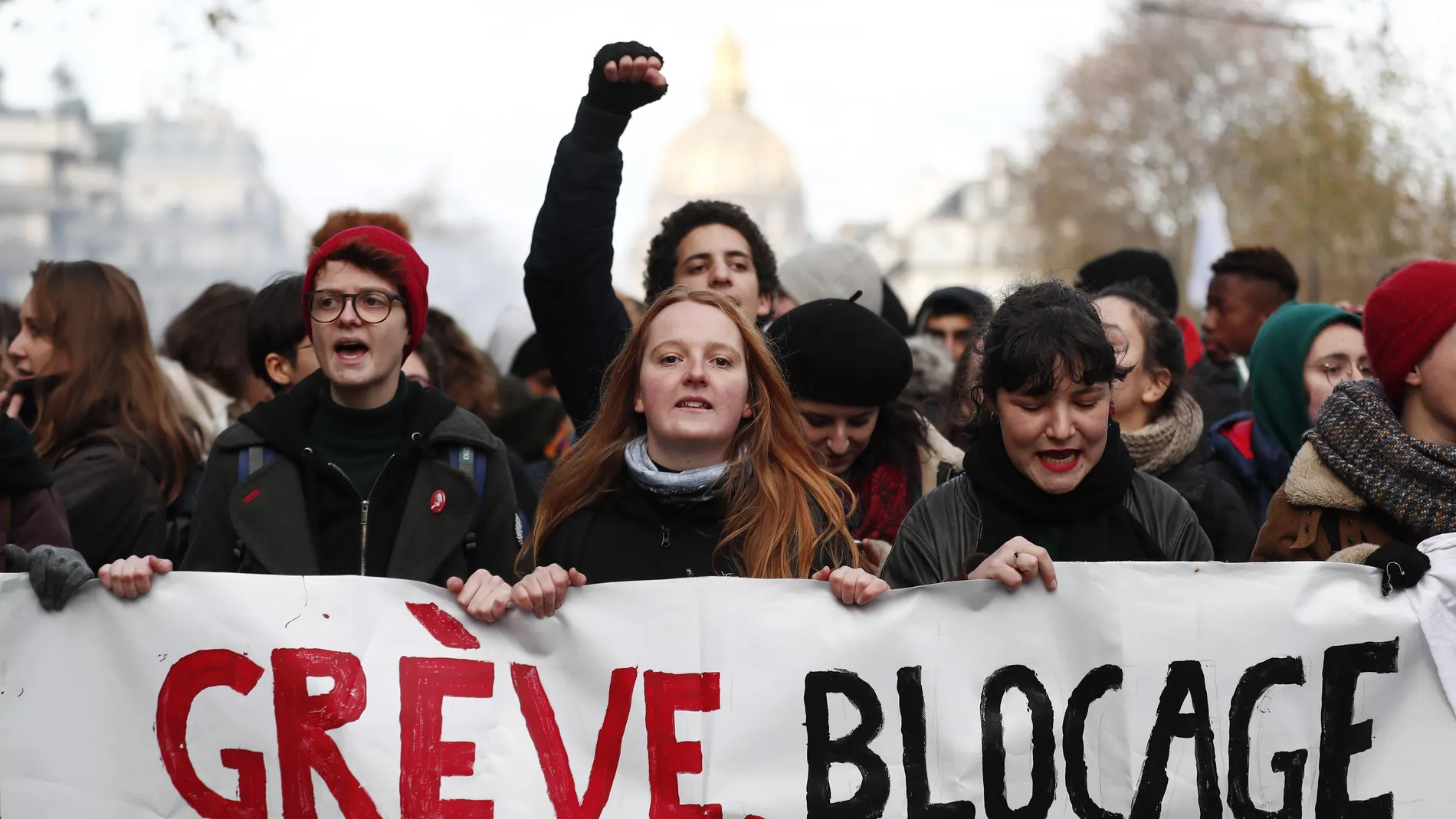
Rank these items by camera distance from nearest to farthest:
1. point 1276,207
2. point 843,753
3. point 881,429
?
point 843,753, point 881,429, point 1276,207

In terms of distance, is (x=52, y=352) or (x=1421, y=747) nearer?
(x=1421, y=747)

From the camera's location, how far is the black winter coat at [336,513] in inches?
159

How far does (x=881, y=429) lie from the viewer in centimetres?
488

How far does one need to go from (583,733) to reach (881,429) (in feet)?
4.71

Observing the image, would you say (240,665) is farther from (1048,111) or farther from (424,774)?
(1048,111)

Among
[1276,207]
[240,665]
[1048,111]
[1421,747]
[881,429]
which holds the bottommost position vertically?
[1421,747]

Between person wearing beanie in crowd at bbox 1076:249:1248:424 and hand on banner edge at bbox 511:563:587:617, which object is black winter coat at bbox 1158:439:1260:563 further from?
person wearing beanie in crowd at bbox 1076:249:1248:424

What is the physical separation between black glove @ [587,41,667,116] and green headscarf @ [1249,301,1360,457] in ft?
6.37

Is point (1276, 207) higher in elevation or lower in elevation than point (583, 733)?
higher

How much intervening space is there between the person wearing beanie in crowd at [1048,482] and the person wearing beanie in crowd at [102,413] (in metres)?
2.20

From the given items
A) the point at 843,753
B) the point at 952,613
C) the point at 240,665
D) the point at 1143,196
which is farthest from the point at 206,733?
the point at 1143,196

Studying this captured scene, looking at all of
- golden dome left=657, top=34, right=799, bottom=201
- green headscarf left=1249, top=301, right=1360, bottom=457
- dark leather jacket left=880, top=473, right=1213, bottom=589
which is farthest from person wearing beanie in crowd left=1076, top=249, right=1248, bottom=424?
golden dome left=657, top=34, right=799, bottom=201

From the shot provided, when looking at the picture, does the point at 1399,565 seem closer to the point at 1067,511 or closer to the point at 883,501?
the point at 1067,511

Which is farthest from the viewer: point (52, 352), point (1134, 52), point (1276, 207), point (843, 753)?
point (1134, 52)
